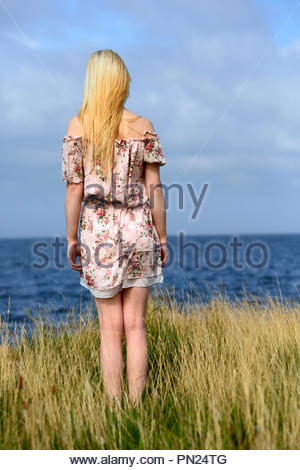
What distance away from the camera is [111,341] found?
10.6 ft

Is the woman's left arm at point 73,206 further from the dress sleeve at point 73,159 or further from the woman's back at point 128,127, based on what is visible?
the woman's back at point 128,127

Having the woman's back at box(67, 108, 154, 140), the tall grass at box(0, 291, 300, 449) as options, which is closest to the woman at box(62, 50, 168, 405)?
the woman's back at box(67, 108, 154, 140)

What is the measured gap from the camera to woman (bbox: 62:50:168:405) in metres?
3.07

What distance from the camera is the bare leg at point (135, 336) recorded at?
3174mm

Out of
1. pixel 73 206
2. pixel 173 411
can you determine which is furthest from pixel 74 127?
pixel 173 411

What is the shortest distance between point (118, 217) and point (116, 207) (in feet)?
0.22

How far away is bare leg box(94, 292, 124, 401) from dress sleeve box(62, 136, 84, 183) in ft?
2.64

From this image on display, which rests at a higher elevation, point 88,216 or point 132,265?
point 88,216

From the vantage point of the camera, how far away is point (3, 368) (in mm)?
3664

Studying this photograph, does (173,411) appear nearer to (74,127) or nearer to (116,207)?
(116,207)

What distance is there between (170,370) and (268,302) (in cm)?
225

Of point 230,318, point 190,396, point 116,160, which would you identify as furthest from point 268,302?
point 116,160

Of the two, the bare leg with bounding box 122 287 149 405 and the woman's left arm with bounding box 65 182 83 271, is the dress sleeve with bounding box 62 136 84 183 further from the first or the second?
the bare leg with bounding box 122 287 149 405
